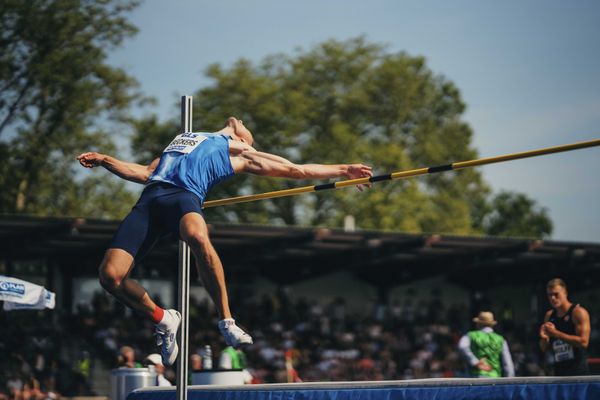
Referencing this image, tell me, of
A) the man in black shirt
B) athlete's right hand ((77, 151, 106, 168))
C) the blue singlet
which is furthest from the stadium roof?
the blue singlet

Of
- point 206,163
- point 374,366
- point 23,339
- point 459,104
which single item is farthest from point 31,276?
point 459,104

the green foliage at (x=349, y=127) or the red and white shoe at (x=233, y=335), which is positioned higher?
the green foliage at (x=349, y=127)

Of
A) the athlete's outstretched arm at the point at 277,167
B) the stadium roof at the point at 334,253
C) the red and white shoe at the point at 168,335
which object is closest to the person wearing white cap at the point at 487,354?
the athlete's outstretched arm at the point at 277,167

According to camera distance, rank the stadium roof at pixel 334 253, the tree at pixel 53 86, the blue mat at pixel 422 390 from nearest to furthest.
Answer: the blue mat at pixel 422 390
the stadium roof at pixel 334 253
the tree at pixel 53 86

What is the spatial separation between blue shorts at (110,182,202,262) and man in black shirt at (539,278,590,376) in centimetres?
370

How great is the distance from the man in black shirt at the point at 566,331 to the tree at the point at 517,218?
192ft

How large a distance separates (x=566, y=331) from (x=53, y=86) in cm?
3224

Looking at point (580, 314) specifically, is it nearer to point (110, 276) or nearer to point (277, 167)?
point (277, 167)

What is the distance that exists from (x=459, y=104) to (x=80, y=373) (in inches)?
1212

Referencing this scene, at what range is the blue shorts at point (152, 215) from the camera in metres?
8.05

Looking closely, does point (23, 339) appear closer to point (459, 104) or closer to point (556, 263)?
point (556, 263)

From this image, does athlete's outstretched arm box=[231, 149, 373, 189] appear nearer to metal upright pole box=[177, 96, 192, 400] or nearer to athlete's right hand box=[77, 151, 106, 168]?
metal upright pole box=[177, 96, 192, 400]

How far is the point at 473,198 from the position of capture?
55281 millimetres

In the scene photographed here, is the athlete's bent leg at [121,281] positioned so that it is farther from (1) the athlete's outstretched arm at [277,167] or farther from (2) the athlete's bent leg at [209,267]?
(1) the athlete's outstretched arm at [277,167]
